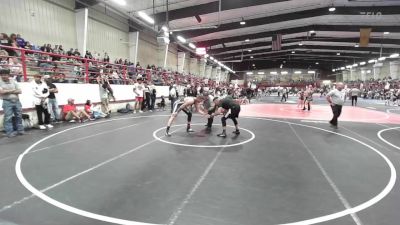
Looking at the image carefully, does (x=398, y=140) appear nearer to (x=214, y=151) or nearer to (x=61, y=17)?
(x=214, y=151)

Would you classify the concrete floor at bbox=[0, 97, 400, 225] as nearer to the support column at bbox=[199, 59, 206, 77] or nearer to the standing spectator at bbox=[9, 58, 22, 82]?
the standing spectator at bbox=[9, 58, 22, 82]

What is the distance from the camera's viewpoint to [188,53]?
1378 inches

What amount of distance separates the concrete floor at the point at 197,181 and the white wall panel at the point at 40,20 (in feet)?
25.3

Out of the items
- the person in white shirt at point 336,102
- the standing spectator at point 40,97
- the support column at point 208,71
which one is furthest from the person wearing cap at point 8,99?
the support column at point 208,71

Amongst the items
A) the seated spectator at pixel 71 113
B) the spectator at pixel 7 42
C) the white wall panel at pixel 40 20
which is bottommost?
the seated spectator at pixel 71 113

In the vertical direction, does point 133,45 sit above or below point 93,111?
above

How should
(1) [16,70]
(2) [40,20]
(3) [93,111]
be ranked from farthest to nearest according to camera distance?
(2) [40,20] < (3) [93,111] < (1) [16,70]

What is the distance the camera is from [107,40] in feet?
60.7

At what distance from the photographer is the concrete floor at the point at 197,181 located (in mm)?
3041

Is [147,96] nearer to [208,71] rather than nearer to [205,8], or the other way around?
[205,8]

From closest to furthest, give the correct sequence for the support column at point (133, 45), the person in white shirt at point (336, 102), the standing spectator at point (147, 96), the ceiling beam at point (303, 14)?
the person in white shirt at point (336, 102)
the standing spectator at point (147, 96)
the ceiling beam at point (303, 14)
the support column at point (133, 45)

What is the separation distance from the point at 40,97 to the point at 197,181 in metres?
6.52

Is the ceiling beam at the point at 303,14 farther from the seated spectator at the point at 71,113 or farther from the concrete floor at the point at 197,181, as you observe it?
the seated spectator at the point at 71,113

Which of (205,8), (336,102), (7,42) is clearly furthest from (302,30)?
(7,42)
